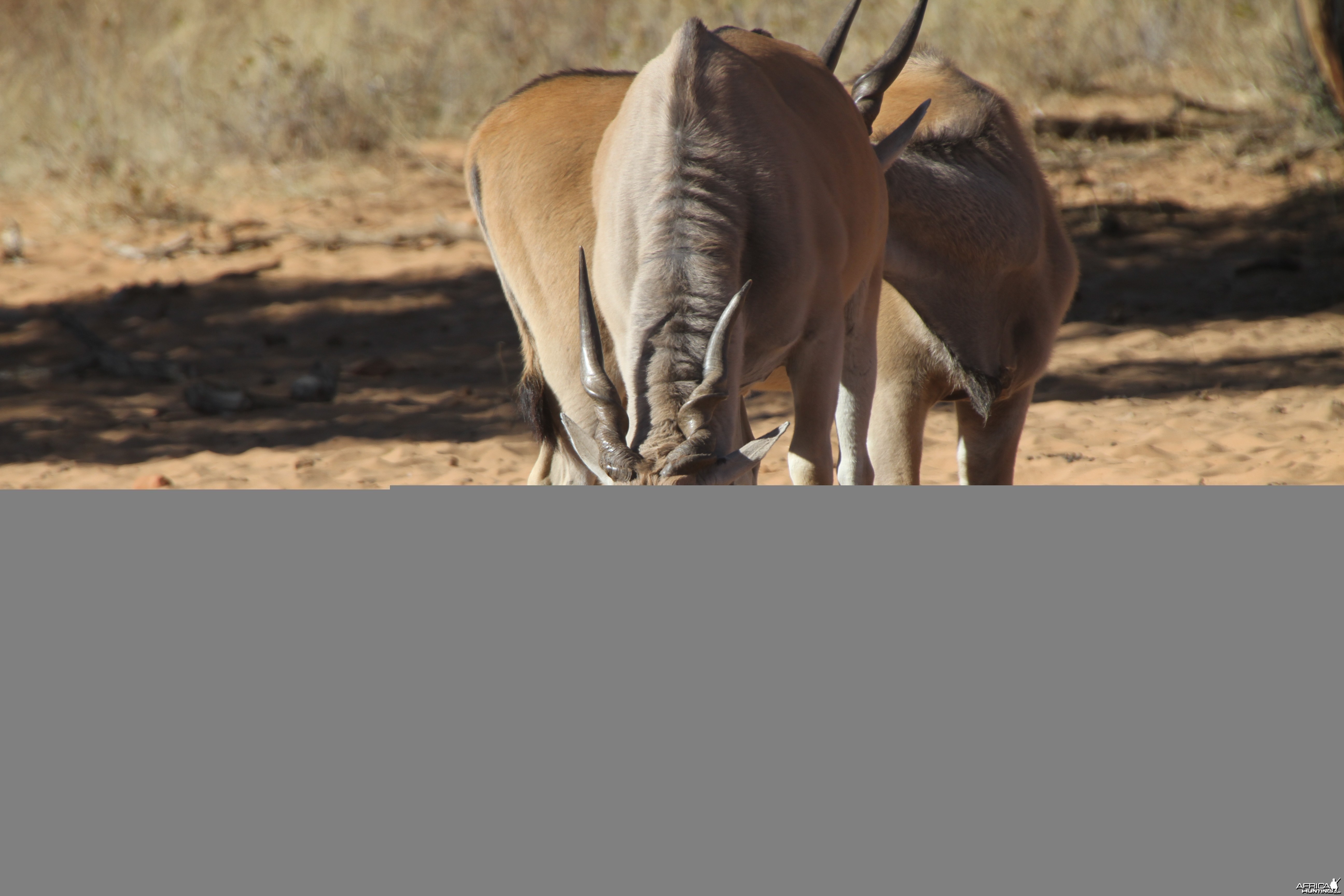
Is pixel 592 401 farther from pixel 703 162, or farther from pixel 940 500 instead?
pixel 940 500

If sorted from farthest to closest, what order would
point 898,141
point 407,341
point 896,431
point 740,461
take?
point 407,341 < point 896,431 < point 898,141 < point 740,461

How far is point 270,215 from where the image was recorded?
14.0 metres

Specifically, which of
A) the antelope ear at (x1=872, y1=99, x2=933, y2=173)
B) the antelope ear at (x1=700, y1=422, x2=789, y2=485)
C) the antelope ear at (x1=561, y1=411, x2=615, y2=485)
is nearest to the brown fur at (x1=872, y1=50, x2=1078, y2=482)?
the antelope ear at (x1=872, y1=99, x2=933, y2=173)

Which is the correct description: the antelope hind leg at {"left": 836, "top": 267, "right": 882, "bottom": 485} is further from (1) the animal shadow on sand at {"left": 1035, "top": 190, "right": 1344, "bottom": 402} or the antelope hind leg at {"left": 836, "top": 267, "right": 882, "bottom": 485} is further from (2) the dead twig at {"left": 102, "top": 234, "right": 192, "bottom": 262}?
(2) the dead twig at {"left": 102, "top": 234, "right": 192, "bottom": 262}

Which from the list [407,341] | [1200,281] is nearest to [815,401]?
[407,341]

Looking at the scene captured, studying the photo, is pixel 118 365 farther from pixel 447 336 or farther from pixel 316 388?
pixel 447 336

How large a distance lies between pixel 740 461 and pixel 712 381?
0.20 metres

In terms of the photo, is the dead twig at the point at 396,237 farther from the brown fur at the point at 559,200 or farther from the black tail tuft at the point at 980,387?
the brown fur at the point at 559,200

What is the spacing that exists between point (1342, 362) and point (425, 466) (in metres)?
6.77

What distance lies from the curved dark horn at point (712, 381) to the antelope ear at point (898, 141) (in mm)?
1766

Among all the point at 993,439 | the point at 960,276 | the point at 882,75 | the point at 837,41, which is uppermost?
the point at 837,41

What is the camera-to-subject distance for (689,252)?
127 inches

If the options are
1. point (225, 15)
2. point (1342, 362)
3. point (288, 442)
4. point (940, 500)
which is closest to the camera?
point (940, 500)

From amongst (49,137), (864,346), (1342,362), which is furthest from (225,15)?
(864,346)
